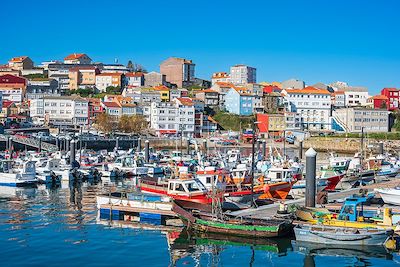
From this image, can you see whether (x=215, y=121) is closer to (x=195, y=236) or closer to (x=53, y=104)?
(x=53, y=104)

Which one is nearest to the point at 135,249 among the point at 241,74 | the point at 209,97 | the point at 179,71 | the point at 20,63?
the point at 209,97

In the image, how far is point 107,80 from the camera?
12825 centimetres

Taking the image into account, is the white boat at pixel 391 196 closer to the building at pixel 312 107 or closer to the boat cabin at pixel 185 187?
the boat cabin at pixel 185 187

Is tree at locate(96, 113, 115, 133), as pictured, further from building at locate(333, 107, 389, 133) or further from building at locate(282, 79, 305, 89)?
building at locate(282, 79, 305, 89)

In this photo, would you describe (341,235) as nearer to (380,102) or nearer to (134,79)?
(380,102)

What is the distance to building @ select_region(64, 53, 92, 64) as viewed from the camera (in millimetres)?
147375

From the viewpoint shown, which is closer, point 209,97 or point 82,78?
point 209,97

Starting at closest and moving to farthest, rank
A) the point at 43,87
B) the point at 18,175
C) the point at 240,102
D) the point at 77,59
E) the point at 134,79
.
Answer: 1. the point at 18,175
2. the point at 240,102
3. the point at 43,87
4. the point at 134,79
5. the point at 77,59

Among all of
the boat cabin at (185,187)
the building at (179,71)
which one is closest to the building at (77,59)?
the building at (179,71)

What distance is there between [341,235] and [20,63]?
141 metres

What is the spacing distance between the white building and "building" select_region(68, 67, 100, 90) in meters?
34.8

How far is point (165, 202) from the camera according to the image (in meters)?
24.4

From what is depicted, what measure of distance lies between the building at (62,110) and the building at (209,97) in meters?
24.0

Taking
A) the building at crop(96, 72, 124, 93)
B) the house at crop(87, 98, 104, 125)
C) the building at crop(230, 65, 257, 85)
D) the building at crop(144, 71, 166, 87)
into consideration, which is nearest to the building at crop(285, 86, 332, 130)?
the building at crop(230, 65, 257, 85)
